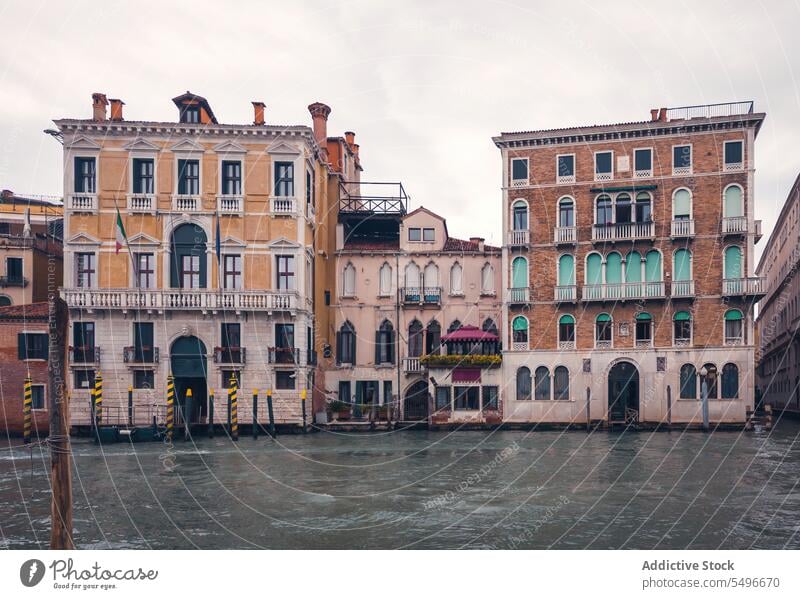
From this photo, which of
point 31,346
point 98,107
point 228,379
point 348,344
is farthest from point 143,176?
point 348,344

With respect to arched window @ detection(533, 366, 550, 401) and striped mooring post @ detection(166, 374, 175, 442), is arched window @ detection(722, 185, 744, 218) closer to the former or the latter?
arched window @ detection(533, 366, 550, 401)

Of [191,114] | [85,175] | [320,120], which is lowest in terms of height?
[85,175]

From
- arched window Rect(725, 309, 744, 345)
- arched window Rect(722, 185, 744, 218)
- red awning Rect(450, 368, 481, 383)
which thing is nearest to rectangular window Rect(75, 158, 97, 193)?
red awning Rect(450, 368, 481, 383)

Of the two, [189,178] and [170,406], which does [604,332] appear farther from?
[189,178]

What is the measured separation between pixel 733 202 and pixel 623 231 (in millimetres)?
4496

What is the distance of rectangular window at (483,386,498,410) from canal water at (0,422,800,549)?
5.91m

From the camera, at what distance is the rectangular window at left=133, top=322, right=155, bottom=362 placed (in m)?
34.1

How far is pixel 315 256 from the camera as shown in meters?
37.2

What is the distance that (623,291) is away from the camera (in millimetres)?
35344

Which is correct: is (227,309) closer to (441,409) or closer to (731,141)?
(441,409)

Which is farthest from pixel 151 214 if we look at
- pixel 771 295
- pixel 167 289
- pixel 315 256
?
pixel 771 295

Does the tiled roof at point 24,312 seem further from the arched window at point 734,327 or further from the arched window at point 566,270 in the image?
the arched window at point 734,327

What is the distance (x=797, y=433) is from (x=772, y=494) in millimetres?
16864


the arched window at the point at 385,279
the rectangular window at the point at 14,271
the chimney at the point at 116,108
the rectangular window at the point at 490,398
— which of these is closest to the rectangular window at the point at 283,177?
the arched window at the point at 385,279
